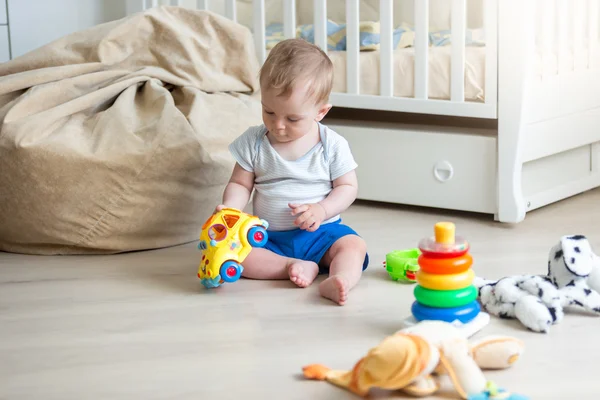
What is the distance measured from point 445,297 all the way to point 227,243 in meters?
0.49

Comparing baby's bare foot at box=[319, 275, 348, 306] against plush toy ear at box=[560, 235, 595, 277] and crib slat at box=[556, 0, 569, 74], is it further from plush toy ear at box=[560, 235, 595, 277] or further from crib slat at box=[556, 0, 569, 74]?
crib slat at box=[556, 0, 569, 74]

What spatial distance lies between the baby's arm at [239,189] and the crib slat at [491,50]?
A: 2.22ft

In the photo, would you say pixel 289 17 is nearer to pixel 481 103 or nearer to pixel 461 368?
pixel 481 103

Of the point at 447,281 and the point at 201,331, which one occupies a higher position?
the point at 447,281

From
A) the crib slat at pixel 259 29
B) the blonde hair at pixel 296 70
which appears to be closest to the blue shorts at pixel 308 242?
the blonde hair at pixel 296 70

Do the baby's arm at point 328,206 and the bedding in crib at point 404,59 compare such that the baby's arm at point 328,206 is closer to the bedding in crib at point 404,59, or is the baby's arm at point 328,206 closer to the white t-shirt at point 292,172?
the white t-shirt at point 292,172

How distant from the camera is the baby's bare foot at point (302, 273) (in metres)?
1.67

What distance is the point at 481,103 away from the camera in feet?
7.02

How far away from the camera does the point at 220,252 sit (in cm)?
163

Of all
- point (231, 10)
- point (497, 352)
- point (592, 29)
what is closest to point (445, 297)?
point (497, 352)

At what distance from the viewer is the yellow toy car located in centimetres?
163

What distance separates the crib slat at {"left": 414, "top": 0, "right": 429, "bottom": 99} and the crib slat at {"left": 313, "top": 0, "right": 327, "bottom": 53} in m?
0.30

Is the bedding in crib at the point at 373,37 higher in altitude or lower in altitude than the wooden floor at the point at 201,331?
higher

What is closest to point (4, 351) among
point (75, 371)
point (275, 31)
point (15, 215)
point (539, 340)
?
point (75, 371)
